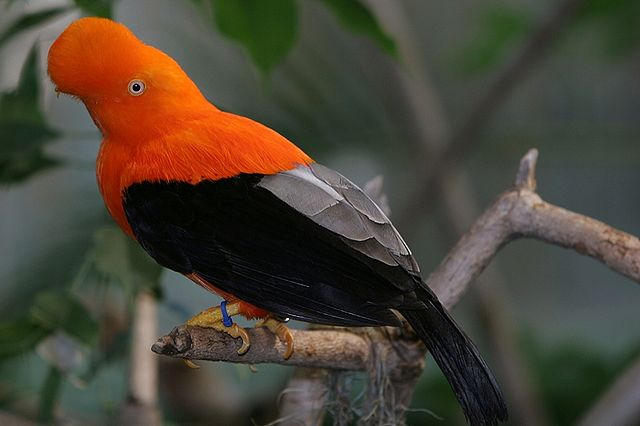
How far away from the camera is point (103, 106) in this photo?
3.74 feet

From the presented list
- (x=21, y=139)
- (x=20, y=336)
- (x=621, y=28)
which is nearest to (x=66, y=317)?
(x=20, y=336)

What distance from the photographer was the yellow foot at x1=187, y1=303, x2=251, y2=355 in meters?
1.17

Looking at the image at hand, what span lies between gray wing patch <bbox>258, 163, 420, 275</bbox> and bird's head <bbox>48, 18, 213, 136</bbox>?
179 mm

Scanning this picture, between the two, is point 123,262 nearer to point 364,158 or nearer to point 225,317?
point 225,317

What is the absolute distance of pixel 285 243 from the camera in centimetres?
106

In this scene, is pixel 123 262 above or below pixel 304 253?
below

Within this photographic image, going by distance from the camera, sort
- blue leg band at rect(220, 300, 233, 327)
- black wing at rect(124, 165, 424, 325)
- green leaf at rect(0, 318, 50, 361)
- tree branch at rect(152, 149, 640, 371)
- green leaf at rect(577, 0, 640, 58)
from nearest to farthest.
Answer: black wing at rect(124, 165, 424, 325)
blue leg band at rect(220, 300, 233, 327)
tree branch at rect(152, 149, 640, 371)
green leaf at rect(0, 318, 50, 361)
green leaf at rect(577, 0, 640, 58)

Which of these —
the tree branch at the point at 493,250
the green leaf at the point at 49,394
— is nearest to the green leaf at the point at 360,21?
the tree branch at the point at 493,250

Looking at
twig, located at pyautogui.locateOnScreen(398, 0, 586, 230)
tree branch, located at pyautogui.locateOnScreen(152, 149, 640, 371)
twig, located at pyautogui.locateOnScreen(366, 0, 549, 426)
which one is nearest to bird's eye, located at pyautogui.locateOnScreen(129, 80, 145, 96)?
tree branch, located at pyautogui.locateOnScreen(152, 149, 640, 371)

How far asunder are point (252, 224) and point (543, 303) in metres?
3.62

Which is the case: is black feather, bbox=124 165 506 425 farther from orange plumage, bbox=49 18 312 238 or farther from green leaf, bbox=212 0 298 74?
green leaf, bbox=212 0 298 74

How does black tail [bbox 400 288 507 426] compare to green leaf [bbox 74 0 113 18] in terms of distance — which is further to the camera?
green leaf [bbox 74 0 113 18]

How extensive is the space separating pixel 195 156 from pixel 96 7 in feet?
1.65

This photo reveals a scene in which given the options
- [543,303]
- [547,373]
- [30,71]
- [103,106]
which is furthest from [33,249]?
[543,303]
